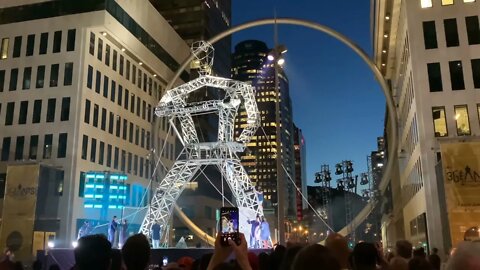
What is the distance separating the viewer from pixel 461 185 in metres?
27.6

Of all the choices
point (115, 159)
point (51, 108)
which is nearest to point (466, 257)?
point (51, 108)

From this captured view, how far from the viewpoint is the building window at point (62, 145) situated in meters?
43.7

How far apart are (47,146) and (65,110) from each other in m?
3.74

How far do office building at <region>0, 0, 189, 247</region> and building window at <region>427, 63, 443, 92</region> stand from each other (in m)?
22.2

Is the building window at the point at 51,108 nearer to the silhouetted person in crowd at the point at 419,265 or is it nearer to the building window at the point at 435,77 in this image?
the building window at the point at 435,77

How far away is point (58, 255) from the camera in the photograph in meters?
24.7

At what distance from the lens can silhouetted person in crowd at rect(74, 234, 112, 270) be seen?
11.7ft

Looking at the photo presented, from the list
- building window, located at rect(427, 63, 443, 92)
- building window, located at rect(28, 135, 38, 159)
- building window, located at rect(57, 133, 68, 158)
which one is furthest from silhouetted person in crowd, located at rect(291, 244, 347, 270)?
building window, located at rect(28, 135, 38, 159)

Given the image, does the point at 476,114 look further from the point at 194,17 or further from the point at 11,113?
the point at 194,17

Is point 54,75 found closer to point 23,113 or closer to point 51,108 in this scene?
point 51,108

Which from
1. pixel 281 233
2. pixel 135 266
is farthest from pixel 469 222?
pixel 135 266

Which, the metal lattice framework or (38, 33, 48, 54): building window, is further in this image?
(38, 33, 48, 54): building window

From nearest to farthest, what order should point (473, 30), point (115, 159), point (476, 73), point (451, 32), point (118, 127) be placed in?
point (476, 73), point (473, 30), point (451, 32), point (115, 159), point (118, 127)

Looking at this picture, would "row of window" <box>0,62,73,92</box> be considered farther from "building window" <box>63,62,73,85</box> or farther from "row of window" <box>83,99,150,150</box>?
"row of window" <box>83,99,150,150</box>
